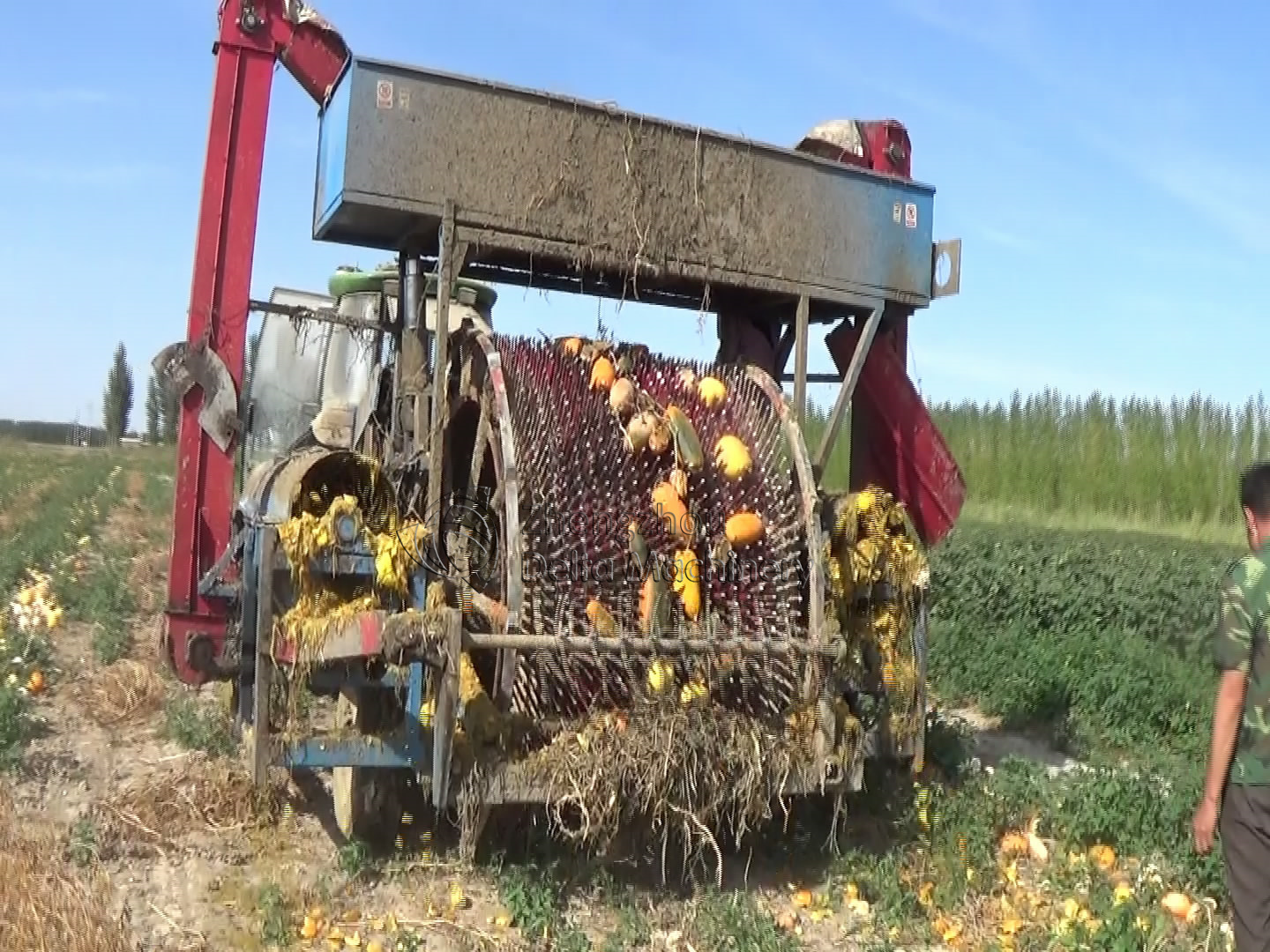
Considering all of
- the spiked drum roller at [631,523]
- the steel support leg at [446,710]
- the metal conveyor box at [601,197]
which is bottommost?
the steel support leg at [446,710]

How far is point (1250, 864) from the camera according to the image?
4113 mm

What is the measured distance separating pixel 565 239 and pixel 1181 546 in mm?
6492

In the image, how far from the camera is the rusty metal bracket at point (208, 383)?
6.00m

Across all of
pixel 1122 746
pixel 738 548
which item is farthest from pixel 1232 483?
pixel 738 548

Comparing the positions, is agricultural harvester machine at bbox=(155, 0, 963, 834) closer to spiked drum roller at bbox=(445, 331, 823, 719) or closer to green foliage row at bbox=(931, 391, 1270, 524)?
spiked drum roller at bbox=(445, 331, 823, 719)

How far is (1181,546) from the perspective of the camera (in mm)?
9945

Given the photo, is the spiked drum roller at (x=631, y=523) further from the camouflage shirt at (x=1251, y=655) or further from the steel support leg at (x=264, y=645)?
the camouflage shirt at (x=1251, y=655)

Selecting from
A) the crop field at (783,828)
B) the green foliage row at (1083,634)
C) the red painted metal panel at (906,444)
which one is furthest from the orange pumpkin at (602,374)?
the green foliage row at (1083,634)

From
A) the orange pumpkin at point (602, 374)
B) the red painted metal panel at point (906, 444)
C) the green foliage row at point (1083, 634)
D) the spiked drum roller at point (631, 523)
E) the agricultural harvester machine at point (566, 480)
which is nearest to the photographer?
the agricultural harvester machine at point (566, 480)

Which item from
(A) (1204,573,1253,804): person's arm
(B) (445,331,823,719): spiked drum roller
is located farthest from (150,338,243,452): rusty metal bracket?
(A) (1204,573,1253,804): person's arm

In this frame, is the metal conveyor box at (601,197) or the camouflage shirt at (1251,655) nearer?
the camouflage shirt at (1251,655)

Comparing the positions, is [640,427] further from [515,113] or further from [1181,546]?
[1181,546]

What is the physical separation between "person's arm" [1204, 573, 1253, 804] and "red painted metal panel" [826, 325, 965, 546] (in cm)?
239

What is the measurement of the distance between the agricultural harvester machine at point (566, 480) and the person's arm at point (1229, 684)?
1427 millimetres
